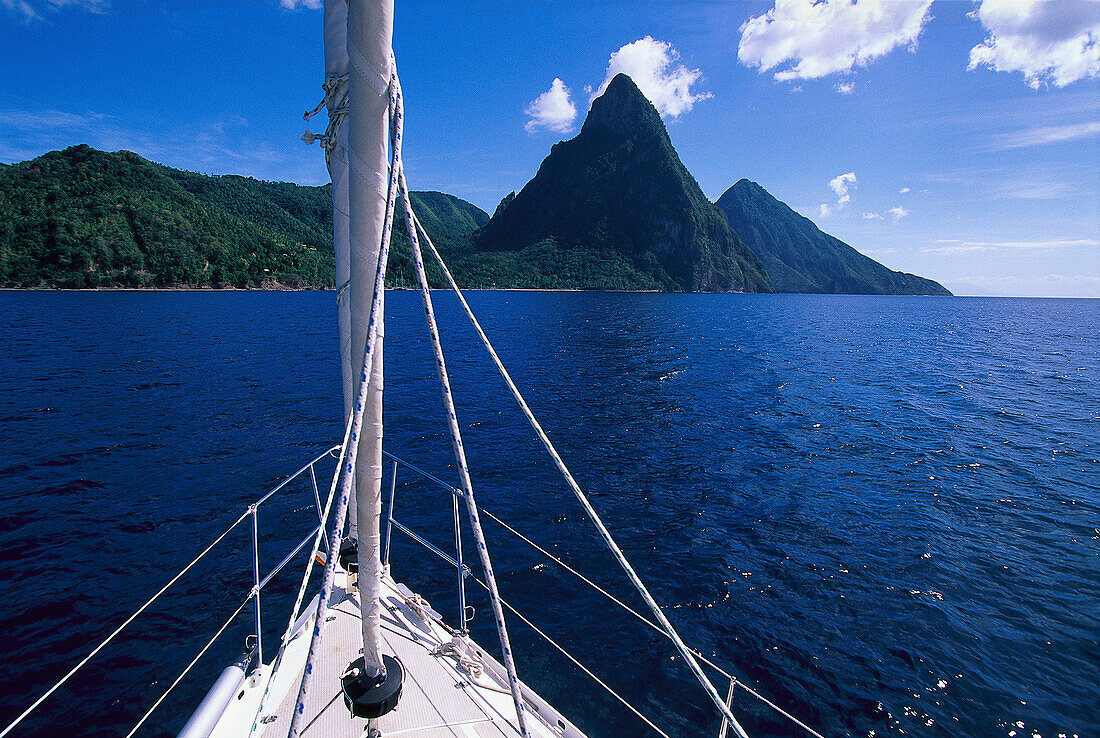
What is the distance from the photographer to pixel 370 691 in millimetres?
4168

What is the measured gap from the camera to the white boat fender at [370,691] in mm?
4086

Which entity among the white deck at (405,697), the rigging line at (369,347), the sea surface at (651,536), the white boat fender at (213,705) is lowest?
the sea surface at (651,536)

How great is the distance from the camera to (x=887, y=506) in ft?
55.6

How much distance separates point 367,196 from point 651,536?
13903 mm

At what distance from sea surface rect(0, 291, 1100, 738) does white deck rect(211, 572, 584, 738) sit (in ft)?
13.8

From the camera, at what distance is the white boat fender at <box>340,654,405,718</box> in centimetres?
409

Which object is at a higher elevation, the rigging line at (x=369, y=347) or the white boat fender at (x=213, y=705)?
the rigging line at (x=369, y=347)

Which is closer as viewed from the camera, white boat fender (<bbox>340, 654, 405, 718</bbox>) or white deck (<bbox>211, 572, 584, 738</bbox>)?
white boat fender (<bbox>340, 654, 405, 718</bbox>)

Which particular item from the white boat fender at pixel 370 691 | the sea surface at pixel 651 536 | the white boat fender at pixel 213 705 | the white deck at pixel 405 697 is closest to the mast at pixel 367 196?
the white boat fender at pixel 370 691

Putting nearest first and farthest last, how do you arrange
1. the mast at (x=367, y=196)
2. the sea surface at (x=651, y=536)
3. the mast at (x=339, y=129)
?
1. the mast at (x=367, y=196)
2. the mast at (x=339, y=129)
3. the sea surface at (x=651, y=536)

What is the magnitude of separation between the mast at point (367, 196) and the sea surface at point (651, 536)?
722 cm

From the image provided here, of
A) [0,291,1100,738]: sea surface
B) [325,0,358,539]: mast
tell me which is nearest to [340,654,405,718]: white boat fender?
[325,0,358,539]: mast

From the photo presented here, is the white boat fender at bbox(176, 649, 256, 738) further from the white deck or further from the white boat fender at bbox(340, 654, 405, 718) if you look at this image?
the white boat fender at bbox(340, 654, 405, 718)

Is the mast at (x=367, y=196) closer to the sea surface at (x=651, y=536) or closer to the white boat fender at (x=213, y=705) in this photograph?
the white boat fender at (x=213, y=705)
